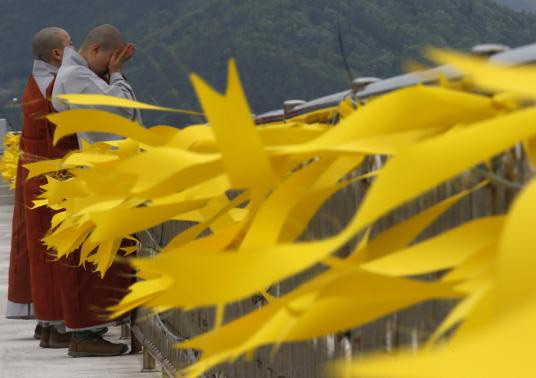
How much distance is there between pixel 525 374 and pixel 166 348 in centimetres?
436

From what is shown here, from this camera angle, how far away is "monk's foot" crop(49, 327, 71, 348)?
6.96 m

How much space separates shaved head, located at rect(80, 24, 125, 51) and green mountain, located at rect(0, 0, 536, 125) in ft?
0.67

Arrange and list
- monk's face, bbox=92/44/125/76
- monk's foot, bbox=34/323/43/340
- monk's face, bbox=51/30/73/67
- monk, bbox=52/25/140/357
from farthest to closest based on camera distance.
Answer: monk's foot, bbox=34/323/43/340 → monk's face, bbox=51/30/73/67 → monk's face, bbox=92/44/125/76 → monk, bbox=52/25/140/357

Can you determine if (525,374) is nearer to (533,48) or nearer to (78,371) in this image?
(533,48)

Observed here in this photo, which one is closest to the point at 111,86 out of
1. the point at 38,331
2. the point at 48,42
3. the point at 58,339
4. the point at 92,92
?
the point at 92,92

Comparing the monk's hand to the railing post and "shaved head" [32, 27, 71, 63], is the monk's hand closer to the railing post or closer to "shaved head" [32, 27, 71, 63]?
"shaved head" [32, 27, 71, 63]

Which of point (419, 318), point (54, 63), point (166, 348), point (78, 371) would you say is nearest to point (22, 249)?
point (54, 63)

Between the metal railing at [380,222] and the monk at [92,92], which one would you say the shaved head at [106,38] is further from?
the metal railing at [380,222]

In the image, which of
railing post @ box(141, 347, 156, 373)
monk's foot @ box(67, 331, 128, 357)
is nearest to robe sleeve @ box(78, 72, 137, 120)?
railing post @ box(141, 347, 156, 373)

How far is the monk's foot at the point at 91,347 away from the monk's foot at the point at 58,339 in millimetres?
334

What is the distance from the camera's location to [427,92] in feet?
2.23

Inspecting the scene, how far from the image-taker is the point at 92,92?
20.4 ft

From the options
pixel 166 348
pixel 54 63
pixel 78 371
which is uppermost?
pixel 54 63

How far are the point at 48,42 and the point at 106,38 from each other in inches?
39.5
